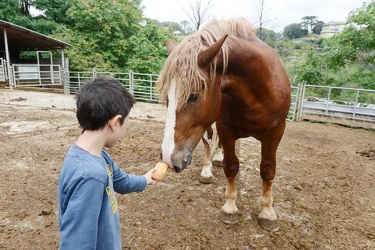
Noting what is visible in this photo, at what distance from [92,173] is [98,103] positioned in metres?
0.29

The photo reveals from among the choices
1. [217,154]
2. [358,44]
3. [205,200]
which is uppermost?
[358,44]

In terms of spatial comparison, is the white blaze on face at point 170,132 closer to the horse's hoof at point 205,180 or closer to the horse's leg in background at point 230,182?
the horse's leg in background at point 230,182

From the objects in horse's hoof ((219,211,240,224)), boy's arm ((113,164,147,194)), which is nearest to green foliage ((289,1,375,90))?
horse's hoof ((219,211,240,224))

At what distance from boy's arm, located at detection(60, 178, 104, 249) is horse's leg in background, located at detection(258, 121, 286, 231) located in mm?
1725

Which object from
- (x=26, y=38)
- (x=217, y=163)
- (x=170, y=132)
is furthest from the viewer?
(x=26, y=38)

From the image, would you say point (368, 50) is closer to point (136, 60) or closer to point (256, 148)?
point (256, 148)

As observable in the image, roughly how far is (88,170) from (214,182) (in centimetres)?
251

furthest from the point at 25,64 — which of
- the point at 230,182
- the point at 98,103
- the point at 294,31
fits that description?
the point at 294,31

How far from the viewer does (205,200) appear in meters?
2.78

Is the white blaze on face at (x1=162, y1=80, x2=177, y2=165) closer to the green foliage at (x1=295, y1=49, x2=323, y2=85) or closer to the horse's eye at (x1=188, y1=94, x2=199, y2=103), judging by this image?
the horse's eye at (x1=188, y1=94, x2=199, y2=103)

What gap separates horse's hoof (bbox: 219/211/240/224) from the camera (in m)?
2.37

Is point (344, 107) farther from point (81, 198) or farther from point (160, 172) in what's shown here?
point (81, 198)

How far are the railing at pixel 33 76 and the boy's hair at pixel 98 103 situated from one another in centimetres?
1518

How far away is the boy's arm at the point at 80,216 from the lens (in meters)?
0.89
